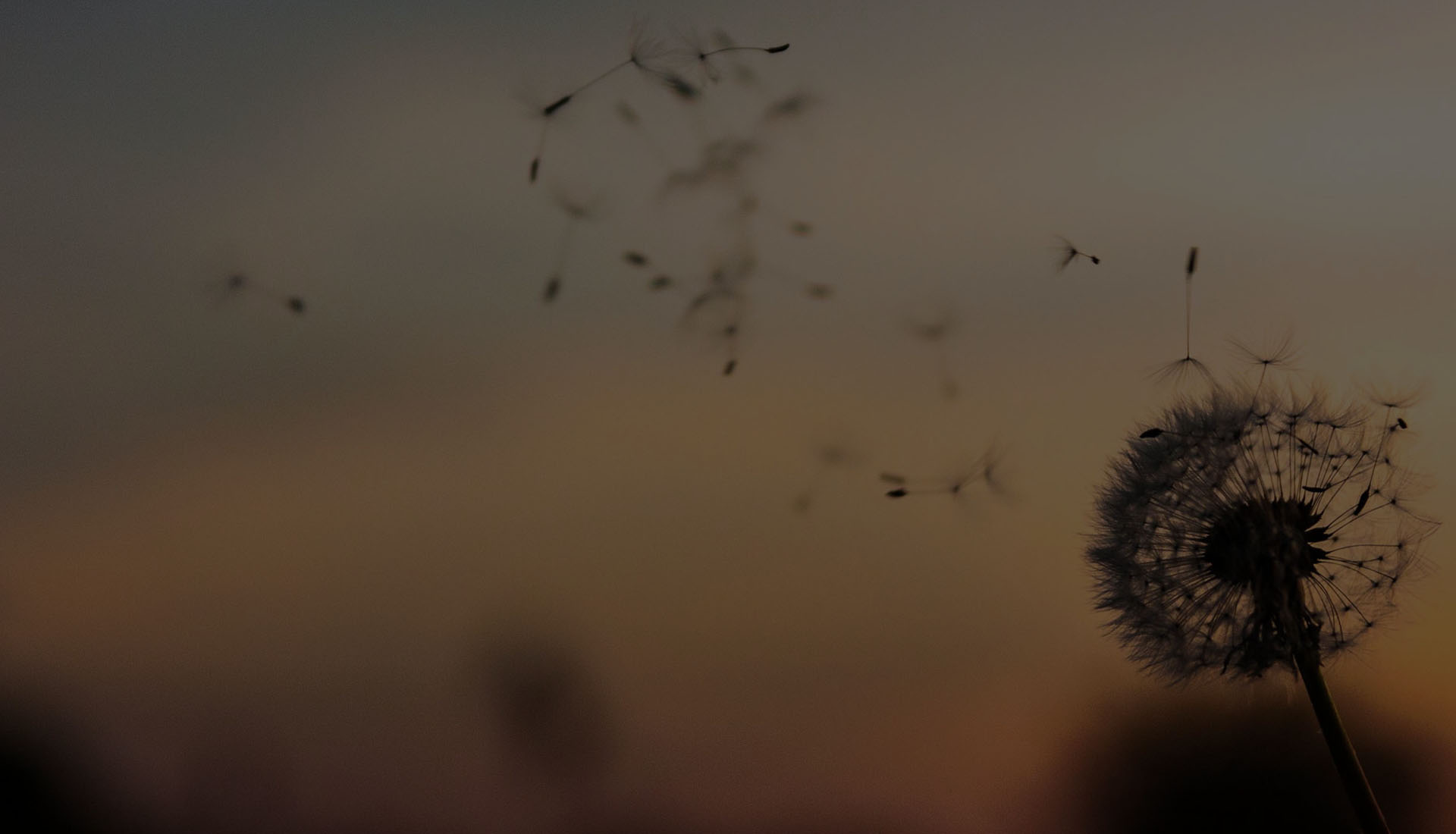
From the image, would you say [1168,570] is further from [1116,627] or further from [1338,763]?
[1338,763]

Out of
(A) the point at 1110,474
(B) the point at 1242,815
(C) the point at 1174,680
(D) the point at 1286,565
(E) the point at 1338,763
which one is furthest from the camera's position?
(B) the point at 1242,815

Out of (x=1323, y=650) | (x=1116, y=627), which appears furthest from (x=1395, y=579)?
(x=1116, y=627)

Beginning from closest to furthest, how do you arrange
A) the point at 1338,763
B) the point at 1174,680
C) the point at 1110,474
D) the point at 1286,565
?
1. the point at 1338,763
2. the point at 1286,565
3. the point at 1174,680
4. the point at 1110,474

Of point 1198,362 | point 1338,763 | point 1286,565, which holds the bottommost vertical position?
point 1338,763

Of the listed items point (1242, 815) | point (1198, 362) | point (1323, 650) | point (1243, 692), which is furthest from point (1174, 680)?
point (1242, 815)

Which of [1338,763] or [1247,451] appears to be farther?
[1247,451]

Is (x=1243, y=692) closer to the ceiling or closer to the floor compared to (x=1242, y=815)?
closer to the ceiling

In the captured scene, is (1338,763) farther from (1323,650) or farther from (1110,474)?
(1110,474)
